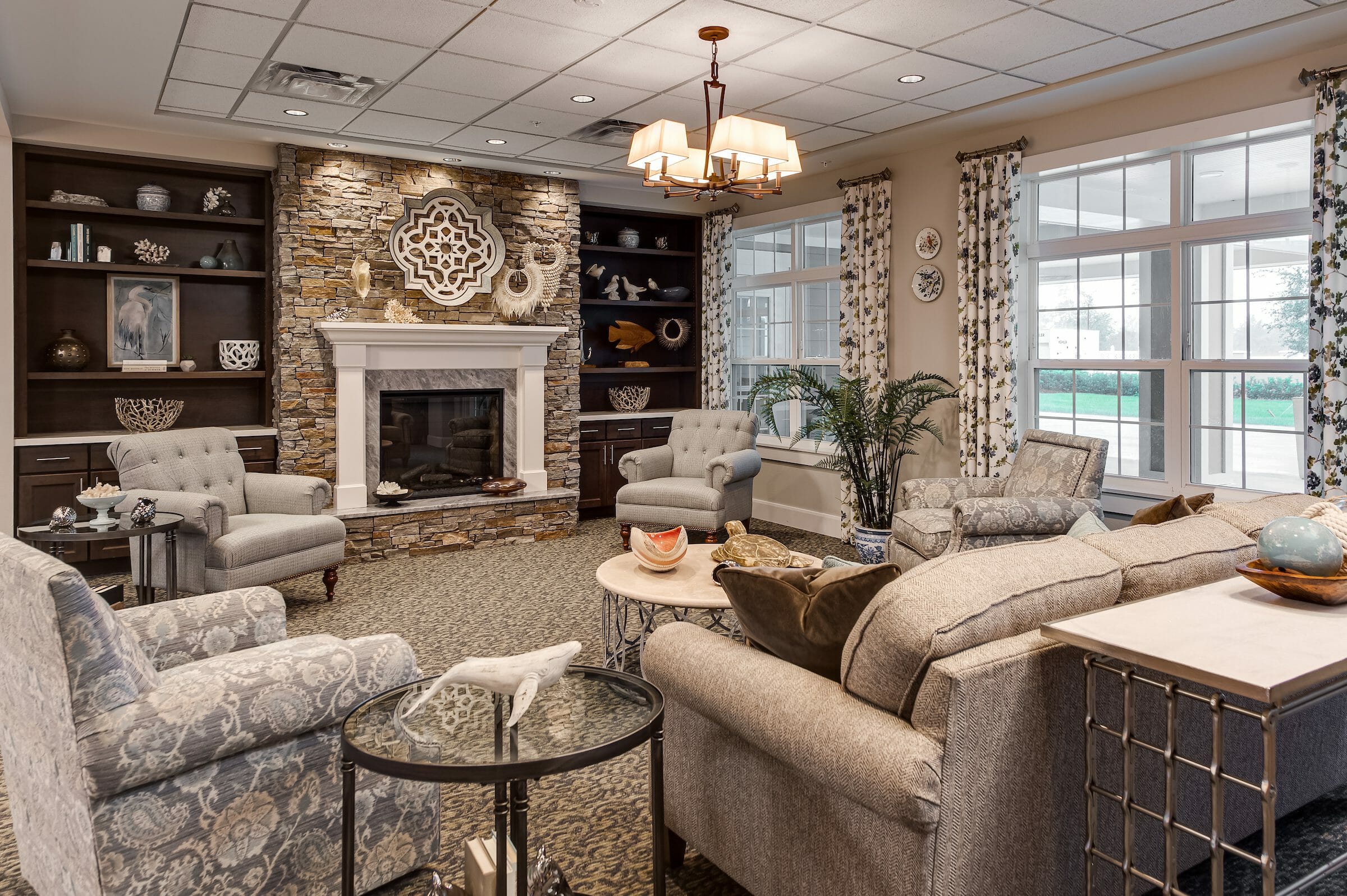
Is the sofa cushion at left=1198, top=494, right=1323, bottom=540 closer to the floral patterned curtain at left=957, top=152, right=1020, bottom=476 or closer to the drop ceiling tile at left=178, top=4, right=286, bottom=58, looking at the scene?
the floral patterned curtain at left=957, top=152, right=1020, bottom=476

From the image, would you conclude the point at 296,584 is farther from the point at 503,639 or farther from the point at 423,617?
the point at 503,639

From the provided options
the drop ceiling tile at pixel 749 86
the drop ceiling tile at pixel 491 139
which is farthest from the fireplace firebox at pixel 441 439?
the drop ceiling tile at pixel 749 86

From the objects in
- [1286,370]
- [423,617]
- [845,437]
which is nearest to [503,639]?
[423,617]

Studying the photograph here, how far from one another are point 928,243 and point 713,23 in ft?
8.71

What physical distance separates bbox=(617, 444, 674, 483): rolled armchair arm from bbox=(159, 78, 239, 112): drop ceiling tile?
3.33 meters

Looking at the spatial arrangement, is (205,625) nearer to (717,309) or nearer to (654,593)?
(654,593)

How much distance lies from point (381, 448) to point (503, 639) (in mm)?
2779

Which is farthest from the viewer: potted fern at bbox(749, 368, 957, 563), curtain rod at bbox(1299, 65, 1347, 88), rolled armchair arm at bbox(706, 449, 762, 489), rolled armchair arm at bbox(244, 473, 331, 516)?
rolled armchair arm at bbox(706, 449, 762, 489)

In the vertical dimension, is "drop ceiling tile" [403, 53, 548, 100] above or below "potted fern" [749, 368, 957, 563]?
above

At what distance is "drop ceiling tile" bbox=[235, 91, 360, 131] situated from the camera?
16.3ft

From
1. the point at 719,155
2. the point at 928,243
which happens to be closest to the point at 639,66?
the point at 719,155

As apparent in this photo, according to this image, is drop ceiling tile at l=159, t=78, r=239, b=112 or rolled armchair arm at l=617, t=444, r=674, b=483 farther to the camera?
rolled armchair arm at l=617, t=444, r=674, b=483

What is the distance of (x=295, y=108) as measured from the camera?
16.8 feet

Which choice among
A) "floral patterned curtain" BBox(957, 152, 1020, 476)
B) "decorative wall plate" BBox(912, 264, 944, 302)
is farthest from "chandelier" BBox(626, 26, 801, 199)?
"decorative wall plate" BBox(912, 264, 944, 302)
